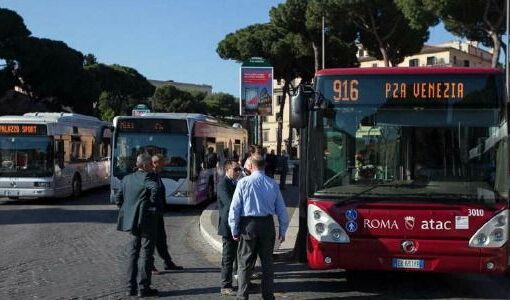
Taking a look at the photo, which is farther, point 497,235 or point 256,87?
point 256,87

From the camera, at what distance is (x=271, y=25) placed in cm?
5016

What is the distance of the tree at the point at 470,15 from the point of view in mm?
28844

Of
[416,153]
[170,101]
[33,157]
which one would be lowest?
[33,157]

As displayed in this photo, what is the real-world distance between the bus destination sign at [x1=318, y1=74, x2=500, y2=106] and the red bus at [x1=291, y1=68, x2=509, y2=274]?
0.01m

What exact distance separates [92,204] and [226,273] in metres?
12.0

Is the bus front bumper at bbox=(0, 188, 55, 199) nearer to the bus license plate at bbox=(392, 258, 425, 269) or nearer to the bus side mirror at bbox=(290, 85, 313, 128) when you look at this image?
the bus side mirror at bbox=(290, 85, 313, 128)

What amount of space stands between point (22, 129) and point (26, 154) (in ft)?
2.33

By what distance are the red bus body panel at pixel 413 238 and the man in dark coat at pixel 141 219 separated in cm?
186

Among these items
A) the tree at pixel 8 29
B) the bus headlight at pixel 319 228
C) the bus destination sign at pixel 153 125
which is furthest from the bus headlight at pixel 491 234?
the tree at pixel 8 29

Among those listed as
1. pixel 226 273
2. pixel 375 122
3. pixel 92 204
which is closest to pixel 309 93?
pixel 375 122

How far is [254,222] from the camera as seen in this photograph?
21.7 ft

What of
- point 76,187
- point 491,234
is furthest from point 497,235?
point 76,187

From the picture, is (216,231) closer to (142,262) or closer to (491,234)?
(142,262)

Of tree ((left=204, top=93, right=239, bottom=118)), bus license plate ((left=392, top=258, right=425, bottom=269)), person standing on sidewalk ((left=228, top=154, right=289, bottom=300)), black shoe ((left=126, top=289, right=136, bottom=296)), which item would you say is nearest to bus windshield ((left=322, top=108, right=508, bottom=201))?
bus license plate ((left=392, top=258, right=425, bottom=269))
